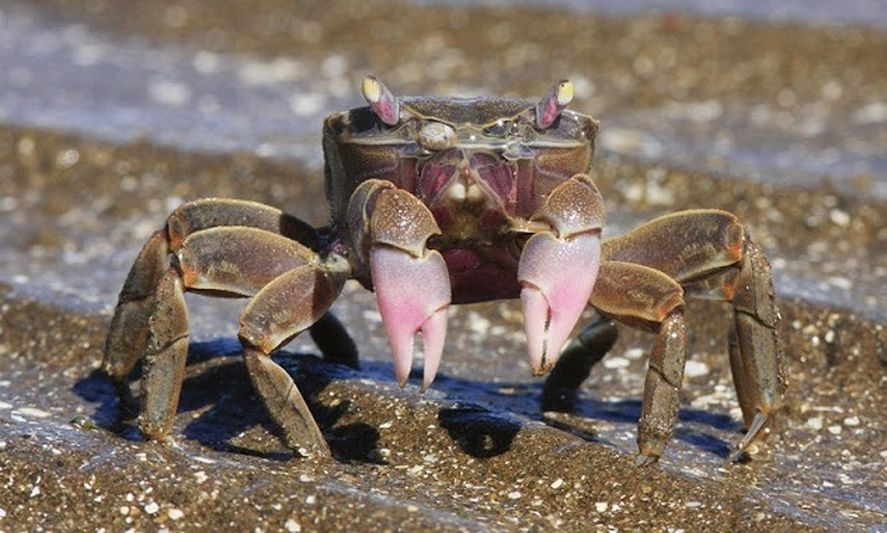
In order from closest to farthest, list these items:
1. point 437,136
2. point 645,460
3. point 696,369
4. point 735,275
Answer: point 437,136, point 645,460, point 735,275, point 696,369

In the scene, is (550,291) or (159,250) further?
(159,250)

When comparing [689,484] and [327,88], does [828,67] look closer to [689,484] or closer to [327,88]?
[327,88]

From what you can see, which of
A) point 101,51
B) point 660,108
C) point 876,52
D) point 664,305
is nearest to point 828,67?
point 876,52

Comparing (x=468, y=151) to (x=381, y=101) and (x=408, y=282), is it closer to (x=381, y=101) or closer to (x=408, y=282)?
(x=381, y=101)

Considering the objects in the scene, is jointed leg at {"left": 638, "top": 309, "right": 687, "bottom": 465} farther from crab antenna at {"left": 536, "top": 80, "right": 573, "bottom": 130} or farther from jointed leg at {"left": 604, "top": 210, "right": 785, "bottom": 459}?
crab antenna at {"left": 536, "top": 80, "right": 573, "bottom": 130}

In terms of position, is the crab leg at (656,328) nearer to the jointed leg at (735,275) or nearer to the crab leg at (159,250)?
the jointed leg at (735,275)

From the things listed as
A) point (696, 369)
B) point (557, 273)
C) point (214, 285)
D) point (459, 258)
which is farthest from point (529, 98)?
point (557, 273)

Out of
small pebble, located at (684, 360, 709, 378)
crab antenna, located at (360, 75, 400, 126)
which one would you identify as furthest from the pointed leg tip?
small pebble, located at (684, 360, 709, 378)

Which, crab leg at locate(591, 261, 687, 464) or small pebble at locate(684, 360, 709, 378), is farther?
small pebble at locate(684, 360, 709, 378)

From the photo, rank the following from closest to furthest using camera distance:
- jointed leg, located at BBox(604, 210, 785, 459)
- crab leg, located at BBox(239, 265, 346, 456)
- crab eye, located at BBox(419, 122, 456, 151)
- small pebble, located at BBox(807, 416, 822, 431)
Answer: crab eye, located at BBox(419, 122, 456, 151) < crab leg, located at BBox(239, 265, 346, 456) < jointed leg, located at BBox(604, 210, 785, 459) < small pebble, located at BBox(807, 416, 822, 431)
